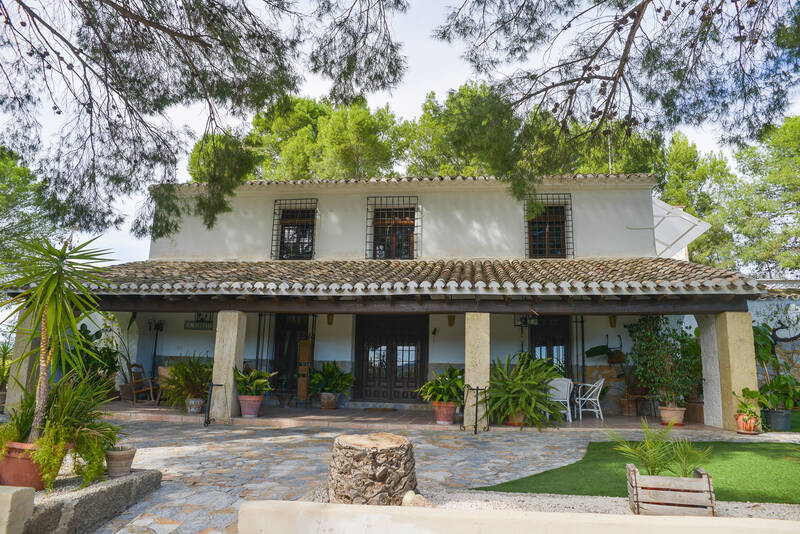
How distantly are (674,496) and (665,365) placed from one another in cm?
579

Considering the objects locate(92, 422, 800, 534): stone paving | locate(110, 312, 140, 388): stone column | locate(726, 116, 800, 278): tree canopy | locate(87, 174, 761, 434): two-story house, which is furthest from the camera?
locate(726, 116, 800, 278): tree canopy

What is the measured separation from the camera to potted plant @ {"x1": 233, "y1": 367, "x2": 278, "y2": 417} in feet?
28.4

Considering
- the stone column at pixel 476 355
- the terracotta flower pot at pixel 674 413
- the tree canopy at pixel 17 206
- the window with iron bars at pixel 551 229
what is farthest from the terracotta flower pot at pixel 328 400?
the tree canopy at pixel 17 206

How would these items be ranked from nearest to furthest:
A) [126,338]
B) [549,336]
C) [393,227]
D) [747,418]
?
1. [747,418]
2. [549,336]
3. [126,338]
4. [393,227]

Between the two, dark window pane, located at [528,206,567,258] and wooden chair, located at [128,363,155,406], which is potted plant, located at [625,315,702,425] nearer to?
dark window pane, located at [528,206,567,258]

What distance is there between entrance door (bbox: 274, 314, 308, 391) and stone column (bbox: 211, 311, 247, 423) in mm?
2478

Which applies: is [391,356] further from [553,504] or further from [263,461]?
[553,504]

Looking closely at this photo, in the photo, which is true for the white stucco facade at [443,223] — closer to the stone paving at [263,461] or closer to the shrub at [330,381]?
the shrub at [330,381]

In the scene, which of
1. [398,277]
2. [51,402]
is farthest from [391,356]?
[51,402]

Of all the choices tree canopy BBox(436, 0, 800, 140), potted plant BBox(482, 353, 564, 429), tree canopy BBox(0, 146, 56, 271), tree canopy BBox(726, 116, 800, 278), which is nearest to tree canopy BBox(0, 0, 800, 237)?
tree canopy BBox(436, 0, 800, 140)

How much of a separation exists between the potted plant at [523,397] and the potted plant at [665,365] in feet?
5.64

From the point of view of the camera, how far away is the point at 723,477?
4.77 m

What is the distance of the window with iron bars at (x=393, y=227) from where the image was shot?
1117 cm

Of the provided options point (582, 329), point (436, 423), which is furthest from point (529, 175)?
point (582, 329)
